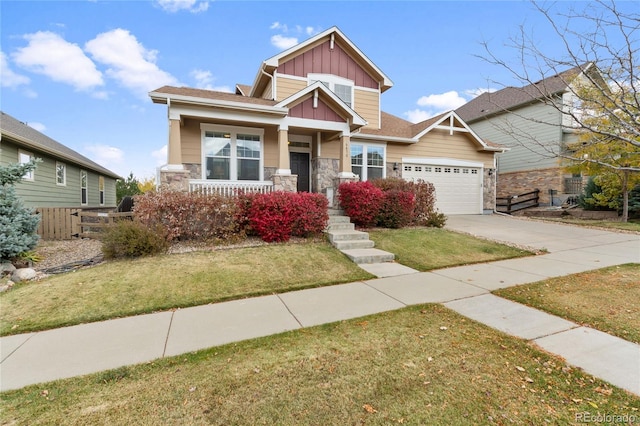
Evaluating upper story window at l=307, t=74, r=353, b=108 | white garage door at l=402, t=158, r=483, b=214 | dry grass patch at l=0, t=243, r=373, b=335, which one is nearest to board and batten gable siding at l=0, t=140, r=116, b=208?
dry grass patch at l=0, t=243, r=373, b=335

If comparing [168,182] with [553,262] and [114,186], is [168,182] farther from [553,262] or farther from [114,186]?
[114,186]

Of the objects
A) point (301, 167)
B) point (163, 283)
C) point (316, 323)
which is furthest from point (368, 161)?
point (316, 323)

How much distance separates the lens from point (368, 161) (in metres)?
12.6

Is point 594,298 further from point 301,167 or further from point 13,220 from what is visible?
point 13,220

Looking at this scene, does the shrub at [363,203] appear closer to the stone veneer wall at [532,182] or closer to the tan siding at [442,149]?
the tan siding at [442,149]

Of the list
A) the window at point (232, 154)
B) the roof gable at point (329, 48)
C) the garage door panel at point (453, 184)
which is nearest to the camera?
the window at point (232, 154)

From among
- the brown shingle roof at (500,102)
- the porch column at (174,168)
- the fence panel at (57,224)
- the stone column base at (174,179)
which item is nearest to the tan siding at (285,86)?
the porch column at (174,168)

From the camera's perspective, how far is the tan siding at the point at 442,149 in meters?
13.2

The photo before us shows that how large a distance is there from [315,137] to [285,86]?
2.35 metres

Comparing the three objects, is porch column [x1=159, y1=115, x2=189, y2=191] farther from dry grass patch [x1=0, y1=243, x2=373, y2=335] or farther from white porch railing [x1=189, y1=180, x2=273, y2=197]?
dry grass patch [x1=0, y1=243, x2=373, y2=335]

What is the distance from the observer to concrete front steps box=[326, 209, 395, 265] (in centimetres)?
647

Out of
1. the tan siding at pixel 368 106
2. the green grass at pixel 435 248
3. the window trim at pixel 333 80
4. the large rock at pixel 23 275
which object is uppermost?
the window trim at pixel 333 80

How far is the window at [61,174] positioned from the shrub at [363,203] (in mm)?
13944

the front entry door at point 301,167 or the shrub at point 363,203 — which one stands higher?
the front entry door at point 301,167
